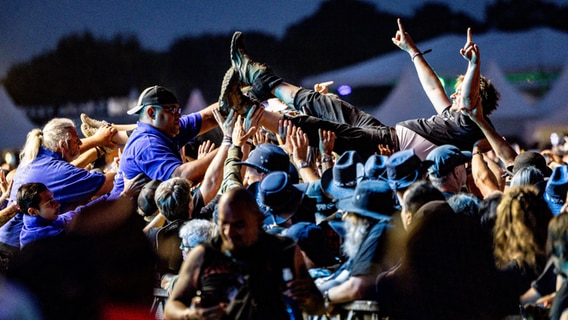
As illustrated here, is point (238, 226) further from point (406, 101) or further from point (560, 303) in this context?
point (406, 101)

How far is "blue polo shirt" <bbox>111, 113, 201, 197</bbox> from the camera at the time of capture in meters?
5.40

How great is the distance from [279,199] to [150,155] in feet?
5.04

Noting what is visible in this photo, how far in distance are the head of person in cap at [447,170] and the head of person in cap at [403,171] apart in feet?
0.78

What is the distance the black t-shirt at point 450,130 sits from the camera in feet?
18.0

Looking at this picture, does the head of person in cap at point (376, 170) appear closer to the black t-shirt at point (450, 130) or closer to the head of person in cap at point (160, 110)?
the black t-shirt at point (450, 130)

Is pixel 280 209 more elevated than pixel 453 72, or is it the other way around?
pixel 453 72

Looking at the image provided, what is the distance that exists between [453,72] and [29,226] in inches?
222

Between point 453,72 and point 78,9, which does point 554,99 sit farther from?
point 78,9

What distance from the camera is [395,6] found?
38.1ft

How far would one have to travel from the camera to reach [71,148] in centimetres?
609

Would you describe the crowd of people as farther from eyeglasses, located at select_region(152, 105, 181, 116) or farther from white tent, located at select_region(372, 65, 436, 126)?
white tent, located at select_region(372, 65, 436, 126)

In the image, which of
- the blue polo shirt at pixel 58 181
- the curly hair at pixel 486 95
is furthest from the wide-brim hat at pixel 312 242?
the blue polo shirt at pixel 58 181

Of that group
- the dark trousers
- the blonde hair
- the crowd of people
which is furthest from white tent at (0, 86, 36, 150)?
the dark trousers

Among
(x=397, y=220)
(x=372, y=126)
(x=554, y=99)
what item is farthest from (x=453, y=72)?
(x=397, y=220)
